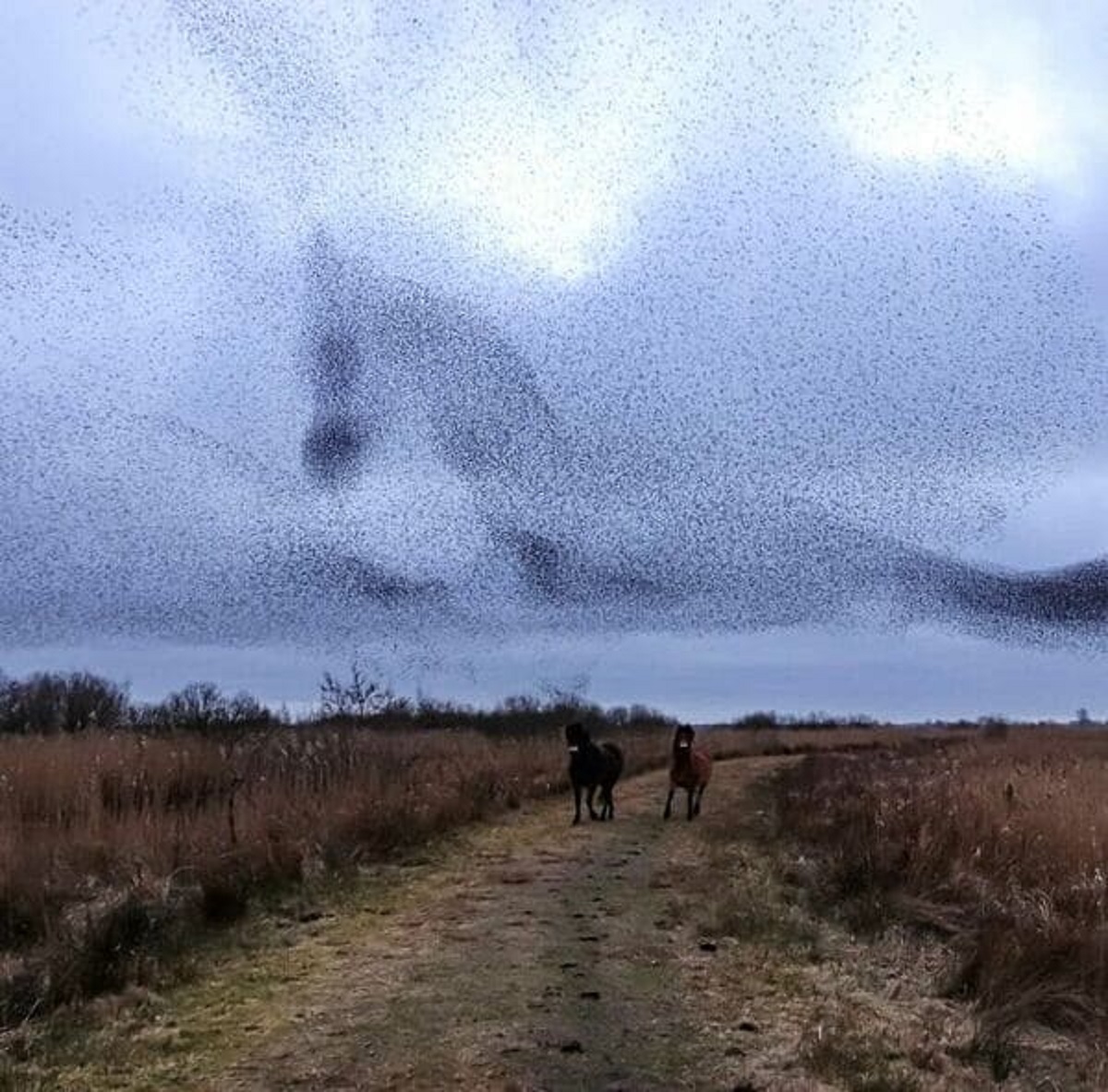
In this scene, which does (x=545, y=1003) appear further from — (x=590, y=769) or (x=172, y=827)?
(x=590, y=769)

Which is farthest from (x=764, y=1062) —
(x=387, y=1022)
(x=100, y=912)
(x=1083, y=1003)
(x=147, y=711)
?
(x=147, y=711)

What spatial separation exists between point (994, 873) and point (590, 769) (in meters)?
7.93

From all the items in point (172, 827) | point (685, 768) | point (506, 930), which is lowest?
point (506, 930)

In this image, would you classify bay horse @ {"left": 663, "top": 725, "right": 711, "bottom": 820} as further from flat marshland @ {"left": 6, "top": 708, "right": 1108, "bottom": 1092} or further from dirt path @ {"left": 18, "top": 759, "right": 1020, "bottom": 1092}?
dirt path @ {"left": 18, "top": 759, "right": 1020, "bottom": 1092}

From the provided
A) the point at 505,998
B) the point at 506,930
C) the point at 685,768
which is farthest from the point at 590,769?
the point at 505,998

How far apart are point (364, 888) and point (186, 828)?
198cm

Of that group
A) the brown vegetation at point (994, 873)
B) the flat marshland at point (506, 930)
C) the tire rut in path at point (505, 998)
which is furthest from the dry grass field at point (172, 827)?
the brown vegetation at point (994, 873)

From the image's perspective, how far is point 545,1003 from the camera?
333 inches

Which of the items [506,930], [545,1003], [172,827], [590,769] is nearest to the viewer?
[545,1003]

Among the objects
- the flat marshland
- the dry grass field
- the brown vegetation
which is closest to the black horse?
the flat marshland

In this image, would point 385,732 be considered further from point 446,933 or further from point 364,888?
point 446,933

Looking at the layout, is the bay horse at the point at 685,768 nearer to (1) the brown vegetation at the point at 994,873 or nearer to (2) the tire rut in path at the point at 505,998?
(1) the brown vegetation at the point at 994,873

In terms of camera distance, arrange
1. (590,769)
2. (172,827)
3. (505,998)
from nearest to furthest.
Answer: (505,998) → (172,827) → (590,769)

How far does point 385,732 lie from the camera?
1201 inches
